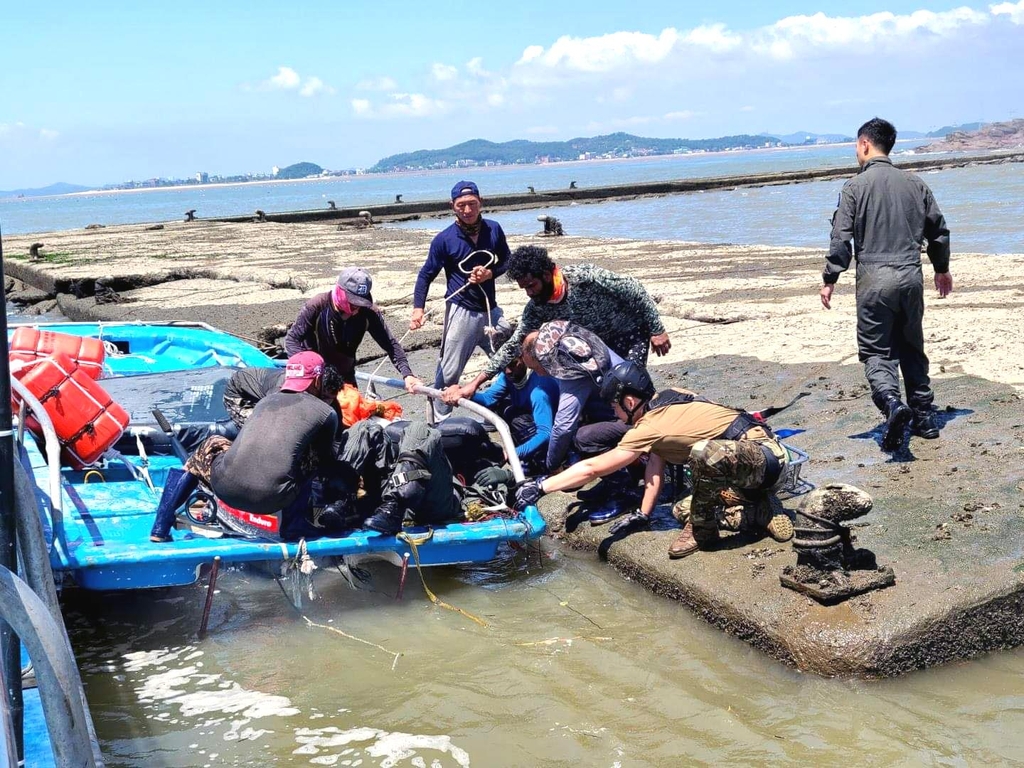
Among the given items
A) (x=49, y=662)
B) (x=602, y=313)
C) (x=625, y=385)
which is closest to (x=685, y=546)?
(x=625, y=385)

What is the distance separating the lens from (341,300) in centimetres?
690

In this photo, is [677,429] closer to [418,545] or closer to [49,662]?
[418,545]

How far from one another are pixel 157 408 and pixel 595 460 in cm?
358

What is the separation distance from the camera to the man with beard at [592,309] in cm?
660

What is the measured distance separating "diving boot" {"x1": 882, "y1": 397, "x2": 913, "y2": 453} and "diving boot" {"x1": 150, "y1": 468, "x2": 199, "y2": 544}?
12.9ft

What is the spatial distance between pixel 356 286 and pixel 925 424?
3644 mm

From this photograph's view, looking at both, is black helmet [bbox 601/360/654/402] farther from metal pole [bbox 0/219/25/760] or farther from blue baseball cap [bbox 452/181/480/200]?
metal pole [bbox 0/219/25/760]

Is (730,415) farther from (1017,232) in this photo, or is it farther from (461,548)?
(1017,232)

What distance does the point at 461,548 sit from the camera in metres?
5.84

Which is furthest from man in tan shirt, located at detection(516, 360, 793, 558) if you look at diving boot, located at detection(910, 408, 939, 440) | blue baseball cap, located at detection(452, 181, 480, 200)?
blue baseball cap, located at detection(452, 181, 480, 200)

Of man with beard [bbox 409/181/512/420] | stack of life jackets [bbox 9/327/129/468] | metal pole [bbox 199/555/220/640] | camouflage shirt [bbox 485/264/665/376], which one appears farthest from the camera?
man with beard [bbox 409/181/512/420]

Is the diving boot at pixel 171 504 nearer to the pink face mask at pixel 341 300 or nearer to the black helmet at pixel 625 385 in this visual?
the pink face mask at pixel 341 300

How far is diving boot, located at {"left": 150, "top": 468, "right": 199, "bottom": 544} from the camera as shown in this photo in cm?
568

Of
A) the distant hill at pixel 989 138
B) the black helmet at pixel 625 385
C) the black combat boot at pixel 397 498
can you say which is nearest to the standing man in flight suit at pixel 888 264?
the black helmet at pixel 625 385
